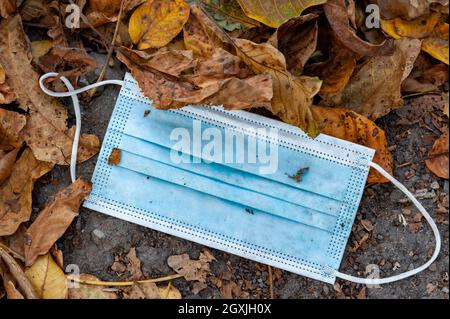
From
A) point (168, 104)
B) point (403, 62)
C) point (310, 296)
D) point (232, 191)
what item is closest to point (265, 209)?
point (232, 191)

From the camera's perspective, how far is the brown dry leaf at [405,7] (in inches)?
90.7

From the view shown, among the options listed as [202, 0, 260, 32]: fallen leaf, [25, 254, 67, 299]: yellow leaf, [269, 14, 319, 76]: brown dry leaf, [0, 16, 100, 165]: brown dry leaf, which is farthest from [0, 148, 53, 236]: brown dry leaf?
[269, 14, 319, 76]: brown dry leaf

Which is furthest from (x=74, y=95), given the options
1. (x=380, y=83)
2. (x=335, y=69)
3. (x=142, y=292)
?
(x=380, y=83)

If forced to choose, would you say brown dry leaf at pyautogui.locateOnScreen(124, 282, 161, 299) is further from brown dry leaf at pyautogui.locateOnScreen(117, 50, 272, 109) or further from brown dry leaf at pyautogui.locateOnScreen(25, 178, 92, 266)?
brown dry leaf at pyautogui.locateOnScreen(117, 50, 272, 109)

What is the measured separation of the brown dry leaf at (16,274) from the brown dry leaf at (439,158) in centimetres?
156

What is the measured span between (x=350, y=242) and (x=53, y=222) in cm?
111

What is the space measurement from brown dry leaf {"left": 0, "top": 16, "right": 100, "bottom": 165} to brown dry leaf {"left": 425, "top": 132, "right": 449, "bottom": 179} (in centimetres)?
139

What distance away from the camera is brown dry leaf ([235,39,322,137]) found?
84.2 inches

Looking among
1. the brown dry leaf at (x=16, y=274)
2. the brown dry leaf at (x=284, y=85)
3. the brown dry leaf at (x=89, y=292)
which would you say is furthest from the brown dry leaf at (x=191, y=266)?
the brown dry leaf at (x=284, y=85)

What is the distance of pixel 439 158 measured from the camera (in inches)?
93.7

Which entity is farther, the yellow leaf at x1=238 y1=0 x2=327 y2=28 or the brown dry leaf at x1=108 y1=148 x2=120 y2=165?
the brown dry leaf at x1=108 y1=148 x2=120 y2=165

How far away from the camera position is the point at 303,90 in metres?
2.14

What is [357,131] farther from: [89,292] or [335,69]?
[89,292]

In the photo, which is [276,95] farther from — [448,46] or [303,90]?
[448,46]
